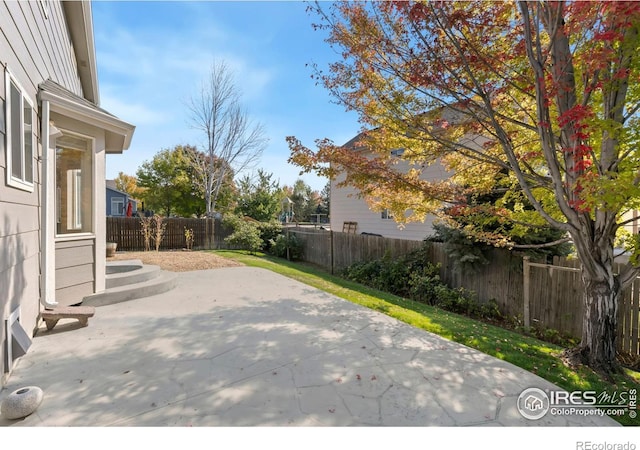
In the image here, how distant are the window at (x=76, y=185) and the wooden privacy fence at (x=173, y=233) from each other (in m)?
10.0

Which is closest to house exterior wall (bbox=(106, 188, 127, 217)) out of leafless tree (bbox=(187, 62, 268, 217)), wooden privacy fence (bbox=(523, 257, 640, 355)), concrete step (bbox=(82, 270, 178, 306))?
leafless tree (bbox=(187, 62, 268, 217))

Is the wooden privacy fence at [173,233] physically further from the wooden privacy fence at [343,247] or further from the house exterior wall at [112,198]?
the house exterior wall at [112,198]

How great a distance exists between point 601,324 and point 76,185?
26.5 feet

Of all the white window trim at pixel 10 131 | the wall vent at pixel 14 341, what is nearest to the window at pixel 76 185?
the white window trim at pixel 10 131

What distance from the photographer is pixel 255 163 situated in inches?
814

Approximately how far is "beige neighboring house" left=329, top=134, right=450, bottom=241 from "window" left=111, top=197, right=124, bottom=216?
22703 millimetres

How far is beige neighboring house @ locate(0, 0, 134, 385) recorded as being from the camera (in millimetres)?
2871

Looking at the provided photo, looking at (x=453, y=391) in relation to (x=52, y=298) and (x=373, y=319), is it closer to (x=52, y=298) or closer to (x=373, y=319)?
(x=373, y=319)

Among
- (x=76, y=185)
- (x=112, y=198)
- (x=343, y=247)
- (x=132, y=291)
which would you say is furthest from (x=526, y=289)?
(x=112, y=198)

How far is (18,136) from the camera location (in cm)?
322

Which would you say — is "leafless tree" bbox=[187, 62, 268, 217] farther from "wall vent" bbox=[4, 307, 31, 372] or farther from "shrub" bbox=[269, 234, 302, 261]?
"wall vent" bbox=[4, 307, 31, 372]

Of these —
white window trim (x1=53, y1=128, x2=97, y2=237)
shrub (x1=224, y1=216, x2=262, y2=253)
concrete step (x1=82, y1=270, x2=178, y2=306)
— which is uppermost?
white window trim (x1=53, y1=128, x2=97, y2=237)

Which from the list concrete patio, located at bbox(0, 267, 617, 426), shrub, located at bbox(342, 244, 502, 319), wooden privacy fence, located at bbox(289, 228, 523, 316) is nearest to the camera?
concrete patio, located at bbox(0, 267, 617, 426)
